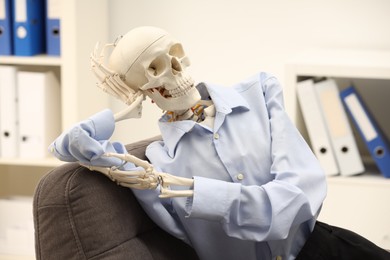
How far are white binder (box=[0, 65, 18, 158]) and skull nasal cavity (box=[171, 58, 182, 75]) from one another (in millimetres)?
1310

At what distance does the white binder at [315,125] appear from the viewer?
8.29 feet

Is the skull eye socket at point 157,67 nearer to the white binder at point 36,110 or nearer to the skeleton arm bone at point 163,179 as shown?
the skeleton arm bone at point 163,179

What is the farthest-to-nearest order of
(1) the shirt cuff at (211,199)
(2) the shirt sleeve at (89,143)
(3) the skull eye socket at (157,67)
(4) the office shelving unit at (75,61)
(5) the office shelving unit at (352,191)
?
(4) the office shelving unit at (75,61) → (5) the office shelving unit at (352,191) → (3) the skull eye socket at (157,67) → (1) the shirt cuff at (211,199) → (2) the shirt sleeve at (89,143)

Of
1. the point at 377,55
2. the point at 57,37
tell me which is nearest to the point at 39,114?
the point at 57,37

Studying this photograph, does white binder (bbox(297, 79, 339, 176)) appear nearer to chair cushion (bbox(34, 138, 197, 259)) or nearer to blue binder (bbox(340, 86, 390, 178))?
blue binder (bbox(340, 86, 390, 178))

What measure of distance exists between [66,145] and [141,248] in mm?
290

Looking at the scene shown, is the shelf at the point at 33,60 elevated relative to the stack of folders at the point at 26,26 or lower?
lower

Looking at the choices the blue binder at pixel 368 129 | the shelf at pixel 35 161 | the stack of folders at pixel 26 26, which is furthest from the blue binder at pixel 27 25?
the blue binder at pixel 368 129

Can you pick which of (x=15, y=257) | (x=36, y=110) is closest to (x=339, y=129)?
(x=36, y=110)

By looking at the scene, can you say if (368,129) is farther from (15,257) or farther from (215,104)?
(15,257)

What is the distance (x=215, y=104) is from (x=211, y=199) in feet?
0.96

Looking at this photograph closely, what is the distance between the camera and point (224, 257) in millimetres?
1732

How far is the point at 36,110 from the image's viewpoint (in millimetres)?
2881

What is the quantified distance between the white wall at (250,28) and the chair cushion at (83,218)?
150 centimetres
